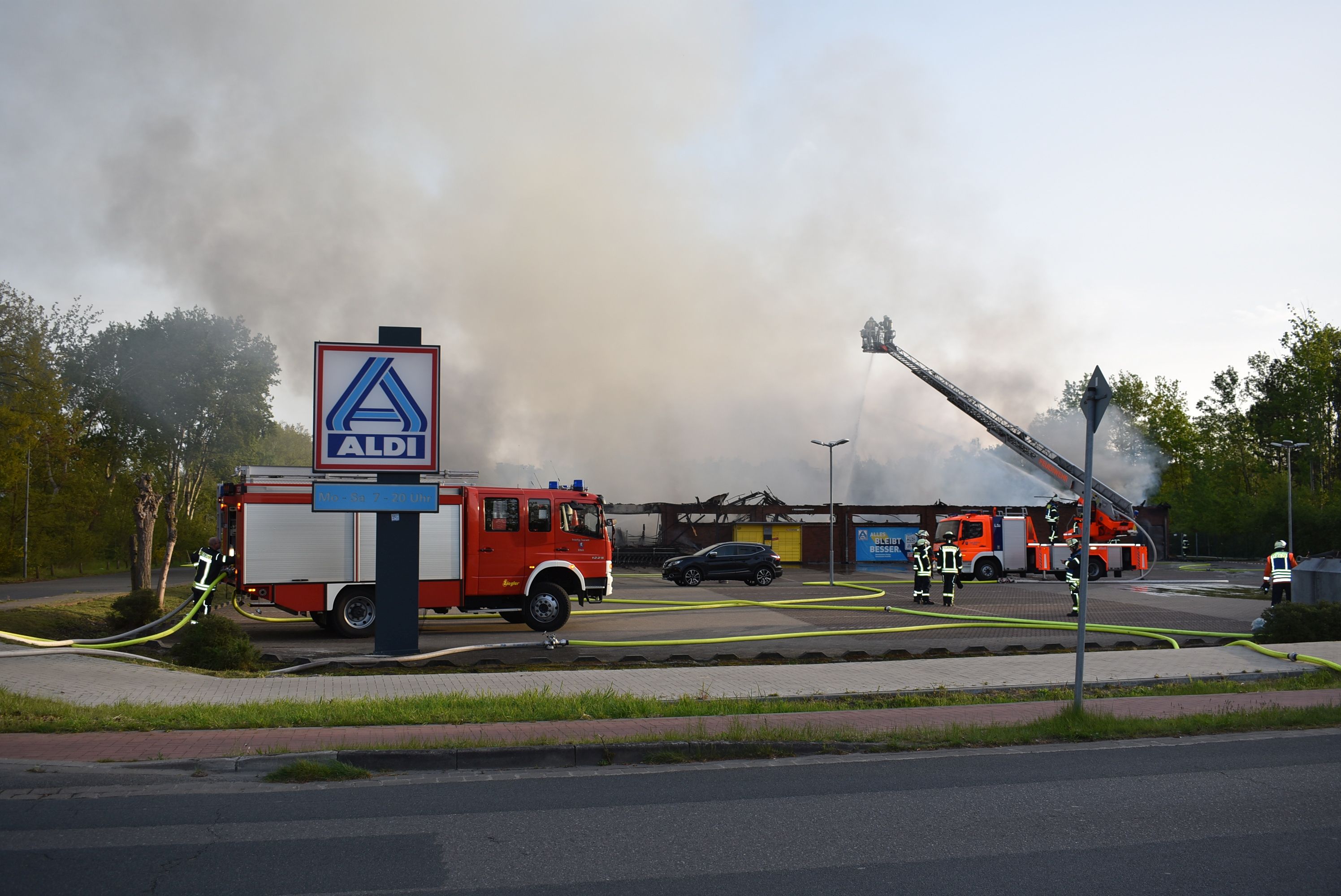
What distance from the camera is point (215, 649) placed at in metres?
10.9

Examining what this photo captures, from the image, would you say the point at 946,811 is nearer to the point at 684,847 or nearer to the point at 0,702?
the point at 684,847

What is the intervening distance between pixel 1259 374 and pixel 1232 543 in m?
11.9

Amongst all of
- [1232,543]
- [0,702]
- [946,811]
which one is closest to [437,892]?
[946,811]

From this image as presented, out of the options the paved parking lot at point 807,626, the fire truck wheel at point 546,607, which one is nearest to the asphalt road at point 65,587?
the paved parking lot at point 807,626

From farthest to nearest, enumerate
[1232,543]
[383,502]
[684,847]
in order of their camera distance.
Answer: [1232,543] → [383,502] → [684,847]

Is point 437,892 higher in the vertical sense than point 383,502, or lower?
lower

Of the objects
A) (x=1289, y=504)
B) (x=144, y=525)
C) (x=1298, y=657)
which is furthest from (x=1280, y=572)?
(x=1289, y=504)

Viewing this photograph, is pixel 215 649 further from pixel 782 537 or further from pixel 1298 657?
pixel 782 537

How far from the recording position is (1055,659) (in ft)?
38.6

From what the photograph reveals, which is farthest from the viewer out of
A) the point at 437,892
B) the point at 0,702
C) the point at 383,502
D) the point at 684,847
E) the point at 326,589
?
the point at 326,589

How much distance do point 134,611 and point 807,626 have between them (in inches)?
410

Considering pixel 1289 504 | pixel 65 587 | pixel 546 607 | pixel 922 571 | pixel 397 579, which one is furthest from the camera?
pixel 1289 504

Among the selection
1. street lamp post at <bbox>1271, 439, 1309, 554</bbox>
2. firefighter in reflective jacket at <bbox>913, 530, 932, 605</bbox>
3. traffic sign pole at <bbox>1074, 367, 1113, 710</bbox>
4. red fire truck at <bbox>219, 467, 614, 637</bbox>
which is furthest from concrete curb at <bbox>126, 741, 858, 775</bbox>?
street lamp post at <bbox>1271, 439, 1309, 554</bbox>

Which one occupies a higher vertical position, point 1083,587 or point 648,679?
point 1083,587
